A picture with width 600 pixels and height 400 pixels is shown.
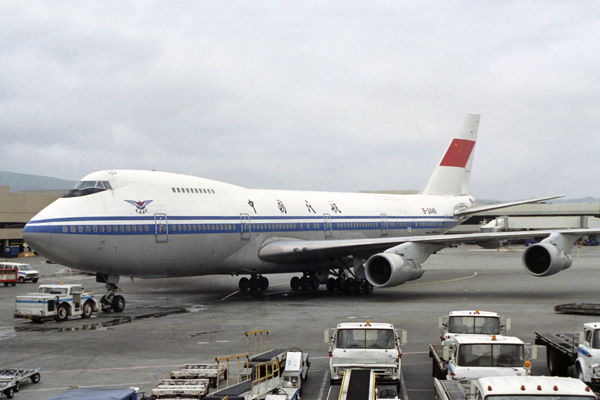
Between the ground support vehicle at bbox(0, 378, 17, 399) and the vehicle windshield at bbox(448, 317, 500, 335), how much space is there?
33.5ft

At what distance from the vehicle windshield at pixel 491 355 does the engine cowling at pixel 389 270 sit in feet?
50.7

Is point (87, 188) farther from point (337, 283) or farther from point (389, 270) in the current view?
Answer: point (337, 283)

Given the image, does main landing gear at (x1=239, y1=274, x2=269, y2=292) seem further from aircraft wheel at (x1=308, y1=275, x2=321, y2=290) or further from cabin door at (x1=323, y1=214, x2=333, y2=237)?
cabin door at (x1=323, y1=214, x2=333, y2=237)

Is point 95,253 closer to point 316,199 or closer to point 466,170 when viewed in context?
point 316,199

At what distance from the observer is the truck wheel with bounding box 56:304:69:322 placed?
24656 mm

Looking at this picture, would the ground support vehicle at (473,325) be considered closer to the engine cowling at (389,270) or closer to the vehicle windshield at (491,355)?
the vehicle windshield at (491,355)

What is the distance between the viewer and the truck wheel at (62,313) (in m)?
24.7

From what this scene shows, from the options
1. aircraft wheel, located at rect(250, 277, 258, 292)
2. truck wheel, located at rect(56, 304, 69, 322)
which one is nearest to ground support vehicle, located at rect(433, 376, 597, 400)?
truck wheel, located at rect(56, 304, 69, 322)

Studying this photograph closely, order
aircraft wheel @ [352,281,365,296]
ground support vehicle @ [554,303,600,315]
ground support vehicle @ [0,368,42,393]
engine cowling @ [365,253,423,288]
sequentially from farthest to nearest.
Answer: aircraft wheel @ [352,281,365,296], engine cowling @ [365,253,423,288], ground support vehicle @ [554,303,600,315], ground support vehicle @ [0,368,42,393]

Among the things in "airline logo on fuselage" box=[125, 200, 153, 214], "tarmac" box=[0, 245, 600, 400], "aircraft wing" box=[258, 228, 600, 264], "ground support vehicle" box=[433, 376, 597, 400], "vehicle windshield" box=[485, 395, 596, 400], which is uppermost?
"airline logo on fuselage" box=[125, 200, 153, 214]

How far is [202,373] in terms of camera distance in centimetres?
1411

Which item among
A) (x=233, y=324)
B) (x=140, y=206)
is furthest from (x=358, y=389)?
(x=140, y=206)

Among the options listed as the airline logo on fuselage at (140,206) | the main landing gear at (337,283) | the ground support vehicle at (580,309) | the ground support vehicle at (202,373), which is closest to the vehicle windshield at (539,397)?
the ground support vehicle at (202,373)

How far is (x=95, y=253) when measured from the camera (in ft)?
81.1
